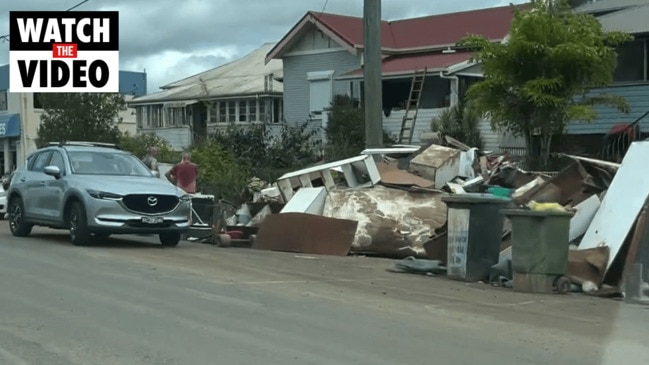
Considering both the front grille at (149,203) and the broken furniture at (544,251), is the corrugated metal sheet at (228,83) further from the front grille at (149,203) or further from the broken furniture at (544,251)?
the broken furniture at (544,251)

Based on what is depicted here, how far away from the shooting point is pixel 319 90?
38438 millimetres

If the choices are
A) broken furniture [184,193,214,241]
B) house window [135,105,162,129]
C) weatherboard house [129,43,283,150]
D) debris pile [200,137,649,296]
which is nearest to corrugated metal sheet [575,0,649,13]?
debris pile [200,137,649,296]

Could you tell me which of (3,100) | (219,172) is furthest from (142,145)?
(3,100)

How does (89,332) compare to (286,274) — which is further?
(286,274)

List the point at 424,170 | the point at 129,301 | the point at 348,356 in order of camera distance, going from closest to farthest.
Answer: the point at 348,356 < the point at 129,301 < the point at 424,170

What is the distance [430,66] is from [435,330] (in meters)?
23.7

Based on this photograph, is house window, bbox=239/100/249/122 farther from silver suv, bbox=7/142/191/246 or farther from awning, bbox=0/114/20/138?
silver suv, bbox=7/142/191/246

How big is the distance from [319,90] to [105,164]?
71.2 feet

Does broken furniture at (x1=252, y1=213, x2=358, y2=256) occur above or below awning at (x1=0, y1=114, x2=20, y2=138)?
below

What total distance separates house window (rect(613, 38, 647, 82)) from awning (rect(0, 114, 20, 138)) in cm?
3883

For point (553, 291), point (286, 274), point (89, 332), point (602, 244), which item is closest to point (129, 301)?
point (89, 332)

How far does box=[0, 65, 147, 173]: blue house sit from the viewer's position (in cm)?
5588

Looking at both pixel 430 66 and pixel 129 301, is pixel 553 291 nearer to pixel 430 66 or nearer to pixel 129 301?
pixel 129 301

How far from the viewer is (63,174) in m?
16.8
